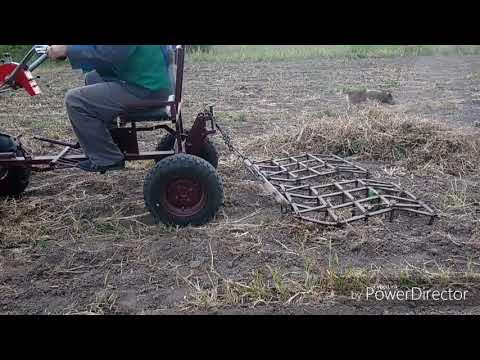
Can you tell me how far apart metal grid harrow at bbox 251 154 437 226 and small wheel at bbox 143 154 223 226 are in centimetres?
53

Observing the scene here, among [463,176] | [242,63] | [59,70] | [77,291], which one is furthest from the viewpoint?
[242,63]

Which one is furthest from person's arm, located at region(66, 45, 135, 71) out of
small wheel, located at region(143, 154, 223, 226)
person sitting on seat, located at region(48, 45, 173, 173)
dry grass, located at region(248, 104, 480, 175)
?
dry grass, located at region(248, 104, 480, 175)

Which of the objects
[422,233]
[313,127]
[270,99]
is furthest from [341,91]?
[422,233]

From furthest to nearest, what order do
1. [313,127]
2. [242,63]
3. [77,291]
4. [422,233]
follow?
[242,63] < [313,127] < [422,233] < [77,291]

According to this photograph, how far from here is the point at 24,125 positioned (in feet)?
22.9

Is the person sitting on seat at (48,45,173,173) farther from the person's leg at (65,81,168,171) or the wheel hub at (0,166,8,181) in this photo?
the wheel hub at (0,166,8,181)

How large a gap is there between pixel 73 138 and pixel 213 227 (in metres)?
3.24

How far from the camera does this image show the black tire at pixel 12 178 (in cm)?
403

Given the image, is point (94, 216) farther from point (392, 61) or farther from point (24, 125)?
point (392, 61)

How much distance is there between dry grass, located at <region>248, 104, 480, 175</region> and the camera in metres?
4.81

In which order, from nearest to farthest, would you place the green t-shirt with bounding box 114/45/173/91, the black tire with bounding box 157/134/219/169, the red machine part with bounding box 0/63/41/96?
the green t-shirt with bounding box 114/45/173/91 → the red machine part with bounding box 0/63/41/96 → the black tire with bounding box 157/134/219/169

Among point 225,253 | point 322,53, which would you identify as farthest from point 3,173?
point 322,53

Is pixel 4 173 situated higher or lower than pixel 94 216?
higher

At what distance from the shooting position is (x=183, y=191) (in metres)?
3.49
